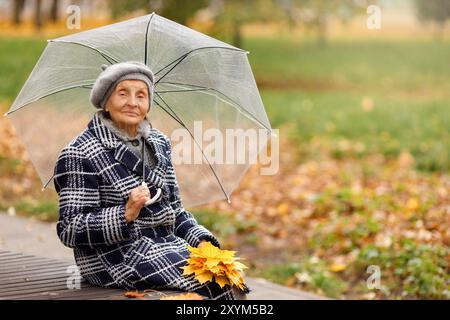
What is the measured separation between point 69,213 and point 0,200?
5655 millimetres

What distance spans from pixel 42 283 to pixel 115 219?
72 centimetres

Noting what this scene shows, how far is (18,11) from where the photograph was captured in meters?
18.0

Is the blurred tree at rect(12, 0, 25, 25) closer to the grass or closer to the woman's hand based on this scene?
the grass

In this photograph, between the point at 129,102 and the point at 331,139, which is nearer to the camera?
the point at 129,102

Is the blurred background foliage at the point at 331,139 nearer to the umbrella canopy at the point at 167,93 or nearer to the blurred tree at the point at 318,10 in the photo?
the blurred tree at the point at 318,10

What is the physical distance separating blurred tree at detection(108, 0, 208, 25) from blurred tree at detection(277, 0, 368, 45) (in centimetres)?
180

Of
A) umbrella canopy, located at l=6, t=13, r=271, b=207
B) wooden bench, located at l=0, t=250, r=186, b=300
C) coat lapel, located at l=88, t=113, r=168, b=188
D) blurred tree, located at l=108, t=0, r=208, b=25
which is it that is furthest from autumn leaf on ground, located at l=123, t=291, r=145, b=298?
blurred tree, located at l=108, t=0, r=208, b=25

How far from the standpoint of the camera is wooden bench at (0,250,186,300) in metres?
3.80

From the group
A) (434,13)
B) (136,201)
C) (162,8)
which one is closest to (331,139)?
(162,8)

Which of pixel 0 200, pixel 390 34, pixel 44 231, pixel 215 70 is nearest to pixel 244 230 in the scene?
pixel 44 231

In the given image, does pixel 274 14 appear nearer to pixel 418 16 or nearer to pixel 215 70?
pixel 418 16

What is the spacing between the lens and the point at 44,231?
7.73m

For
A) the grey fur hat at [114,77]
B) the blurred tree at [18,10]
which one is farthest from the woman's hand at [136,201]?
the blurred tree at [18,10]

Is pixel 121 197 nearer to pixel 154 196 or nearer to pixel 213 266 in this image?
pixel 154 196
